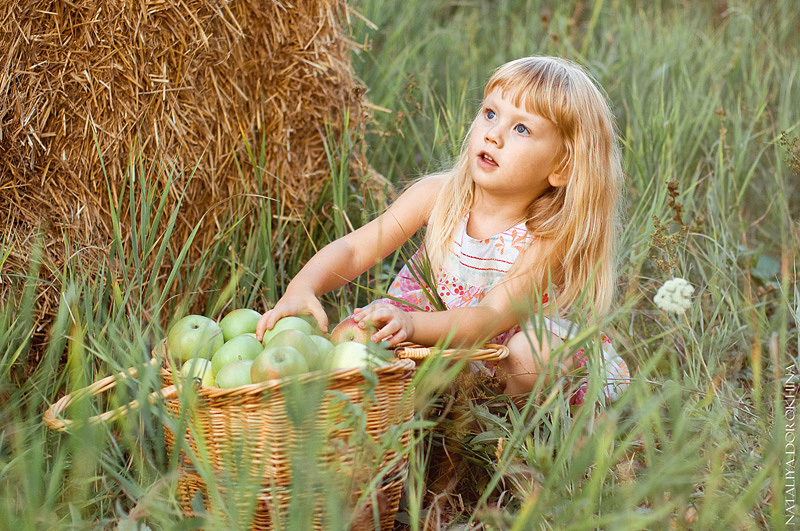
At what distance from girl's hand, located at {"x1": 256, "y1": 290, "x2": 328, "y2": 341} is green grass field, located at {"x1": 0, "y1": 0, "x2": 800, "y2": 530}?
149 millimetres

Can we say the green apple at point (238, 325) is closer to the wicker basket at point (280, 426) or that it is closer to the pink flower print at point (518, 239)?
the wicker basket at point (280, 426)

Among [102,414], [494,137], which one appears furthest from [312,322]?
[494,137]

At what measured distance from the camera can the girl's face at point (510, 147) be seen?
197 centimetres

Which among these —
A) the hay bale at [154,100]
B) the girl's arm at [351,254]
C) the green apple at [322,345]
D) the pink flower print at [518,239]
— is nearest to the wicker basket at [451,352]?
the green apple at [322,345]

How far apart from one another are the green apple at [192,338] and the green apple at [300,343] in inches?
5.9

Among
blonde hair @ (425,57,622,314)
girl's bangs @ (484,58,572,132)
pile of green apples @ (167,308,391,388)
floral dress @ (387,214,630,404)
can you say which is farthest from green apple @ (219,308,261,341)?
girl's bangs @ (484,58,572,132)

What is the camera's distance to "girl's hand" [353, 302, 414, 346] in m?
1.60

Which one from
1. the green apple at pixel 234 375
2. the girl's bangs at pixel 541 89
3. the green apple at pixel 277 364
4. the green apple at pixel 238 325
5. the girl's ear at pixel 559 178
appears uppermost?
the girl's bangs at pixel 541 89

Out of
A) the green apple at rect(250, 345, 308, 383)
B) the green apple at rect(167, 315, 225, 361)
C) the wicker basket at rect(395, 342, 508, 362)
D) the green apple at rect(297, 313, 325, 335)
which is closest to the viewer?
the green apple at rect(250, 345, 308, 383)

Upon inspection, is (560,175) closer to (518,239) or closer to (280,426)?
(518,239)

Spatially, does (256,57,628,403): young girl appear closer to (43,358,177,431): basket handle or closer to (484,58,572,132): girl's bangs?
(484,58,572,132): girl's bangs

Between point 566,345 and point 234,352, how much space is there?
24.0 inches

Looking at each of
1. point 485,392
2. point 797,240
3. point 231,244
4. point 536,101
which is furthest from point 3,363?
point 797,240

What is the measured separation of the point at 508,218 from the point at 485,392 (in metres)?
0.51
